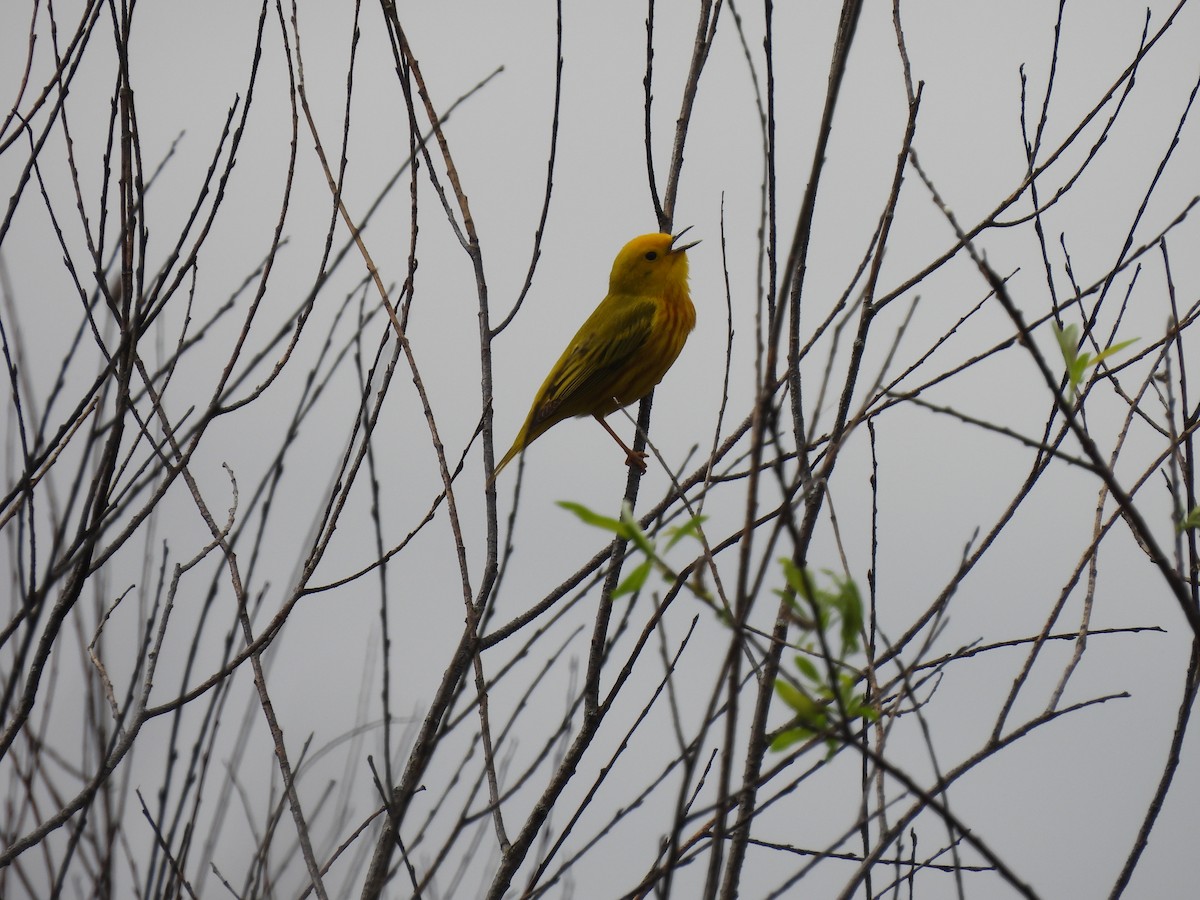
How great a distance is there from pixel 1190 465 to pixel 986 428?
1258 mm

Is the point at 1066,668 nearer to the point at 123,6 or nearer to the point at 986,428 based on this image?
the point at 986,428

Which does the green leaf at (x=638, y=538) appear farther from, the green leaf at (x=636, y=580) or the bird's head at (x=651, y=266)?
the bird's head at (x=651, y=266)

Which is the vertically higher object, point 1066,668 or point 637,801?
point 1066,668

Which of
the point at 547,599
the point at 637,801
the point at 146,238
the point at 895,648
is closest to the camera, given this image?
the point at 895,648

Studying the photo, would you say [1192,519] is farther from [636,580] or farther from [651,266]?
[651,266]

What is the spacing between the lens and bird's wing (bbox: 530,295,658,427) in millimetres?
6762

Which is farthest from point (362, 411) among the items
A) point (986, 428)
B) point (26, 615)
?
point (986, 428)

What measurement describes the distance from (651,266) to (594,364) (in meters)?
0.87

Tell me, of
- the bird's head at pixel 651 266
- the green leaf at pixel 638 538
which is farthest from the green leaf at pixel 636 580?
the bird's head at pixel 651 266

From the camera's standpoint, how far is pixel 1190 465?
2.70m

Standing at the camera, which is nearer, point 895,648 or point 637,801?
point 895,648

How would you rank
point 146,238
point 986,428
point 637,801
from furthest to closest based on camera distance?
point 146,238 → point 637,801 → point 986,428

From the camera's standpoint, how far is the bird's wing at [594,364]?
6762 millimetres

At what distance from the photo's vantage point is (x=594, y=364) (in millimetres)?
6785
